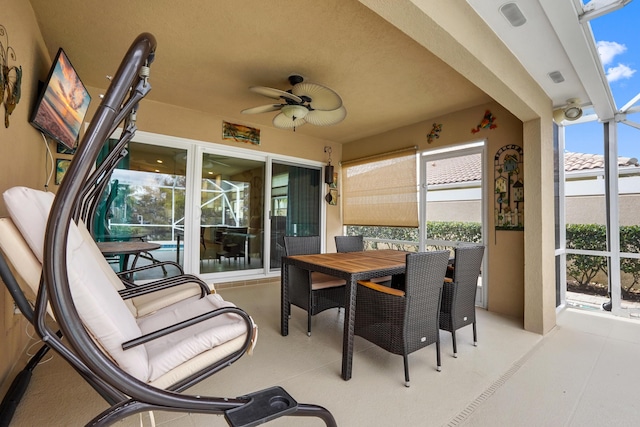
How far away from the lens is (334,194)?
5.25 m

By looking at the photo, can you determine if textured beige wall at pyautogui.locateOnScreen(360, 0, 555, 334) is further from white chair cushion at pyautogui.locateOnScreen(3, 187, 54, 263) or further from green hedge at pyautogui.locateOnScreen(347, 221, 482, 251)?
white chair cushion at pyautogui.locateOnScreen(3, 187, 54, 263)

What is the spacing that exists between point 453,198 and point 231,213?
10.6 feet

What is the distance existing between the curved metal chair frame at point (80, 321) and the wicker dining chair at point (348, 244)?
2316 mm

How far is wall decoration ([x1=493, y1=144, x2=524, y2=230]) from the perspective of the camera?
3.11 metres

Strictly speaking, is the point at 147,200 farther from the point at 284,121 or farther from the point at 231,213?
the point at 284,121

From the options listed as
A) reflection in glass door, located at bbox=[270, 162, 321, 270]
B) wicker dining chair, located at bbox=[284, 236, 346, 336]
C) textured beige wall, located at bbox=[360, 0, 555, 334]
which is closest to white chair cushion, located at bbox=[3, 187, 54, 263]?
textured beige wall, located at bbox=[360, 0, 555, 334]

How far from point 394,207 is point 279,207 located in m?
1.90

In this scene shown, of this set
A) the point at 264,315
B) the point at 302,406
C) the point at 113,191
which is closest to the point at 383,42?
the point at 302,406

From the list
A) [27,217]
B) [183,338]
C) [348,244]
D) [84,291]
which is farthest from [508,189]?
[27,217]

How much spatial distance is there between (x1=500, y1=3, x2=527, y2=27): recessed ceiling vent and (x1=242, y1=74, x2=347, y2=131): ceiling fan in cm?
119

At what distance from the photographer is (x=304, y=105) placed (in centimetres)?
254

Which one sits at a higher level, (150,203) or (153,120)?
(153,120)

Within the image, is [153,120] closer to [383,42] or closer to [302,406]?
[383,42]

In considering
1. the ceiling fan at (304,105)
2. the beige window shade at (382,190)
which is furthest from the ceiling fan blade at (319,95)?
the beige window shade at (382,190)
